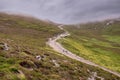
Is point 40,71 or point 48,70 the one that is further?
point 48,70

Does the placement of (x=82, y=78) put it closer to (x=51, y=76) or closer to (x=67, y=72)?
(x=67, y=72)

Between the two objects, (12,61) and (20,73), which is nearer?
(20,73)

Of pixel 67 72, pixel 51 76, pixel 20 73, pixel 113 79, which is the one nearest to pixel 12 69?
pixel 20 73

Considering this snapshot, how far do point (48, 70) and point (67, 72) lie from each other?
8137 mm

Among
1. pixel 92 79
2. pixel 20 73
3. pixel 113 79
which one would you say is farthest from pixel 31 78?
pixel 113 79

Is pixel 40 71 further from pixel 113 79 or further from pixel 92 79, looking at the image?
pixel 113 79

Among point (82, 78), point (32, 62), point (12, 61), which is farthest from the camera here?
point (82, 78)

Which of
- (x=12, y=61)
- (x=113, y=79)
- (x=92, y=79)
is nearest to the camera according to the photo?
(x=12, y=61)

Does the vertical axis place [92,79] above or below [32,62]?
below

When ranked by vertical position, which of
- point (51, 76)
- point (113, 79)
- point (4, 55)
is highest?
point (4, 55)

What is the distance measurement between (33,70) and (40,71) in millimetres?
1735

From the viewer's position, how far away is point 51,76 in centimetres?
4856

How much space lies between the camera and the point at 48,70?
52.4 meters

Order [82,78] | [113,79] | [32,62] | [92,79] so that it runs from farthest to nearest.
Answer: [113,79] → [92,79] → [82,78] → [32,62]
